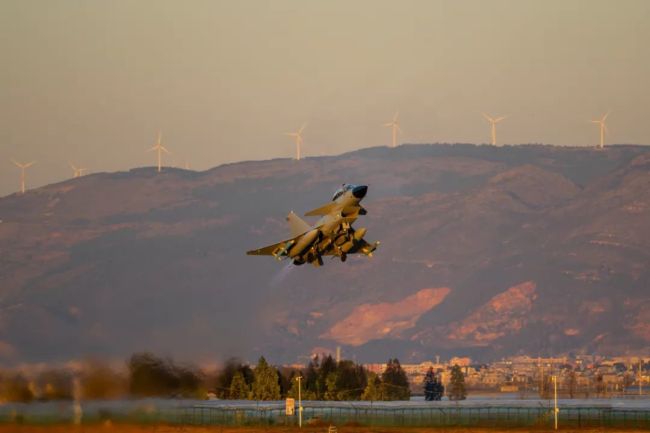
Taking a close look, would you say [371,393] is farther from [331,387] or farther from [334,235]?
[334,235]

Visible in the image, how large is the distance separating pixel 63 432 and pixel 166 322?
749 inches

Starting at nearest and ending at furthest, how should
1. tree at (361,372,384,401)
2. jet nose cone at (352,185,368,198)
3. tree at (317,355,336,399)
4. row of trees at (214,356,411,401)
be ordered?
jet nose cone at (352,185,368,198) < row of trees at (214,356,411,401) < tree at (317,355,336,399) < tree at (361,372,384,401)

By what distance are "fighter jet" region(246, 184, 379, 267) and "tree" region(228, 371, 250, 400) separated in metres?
28.8

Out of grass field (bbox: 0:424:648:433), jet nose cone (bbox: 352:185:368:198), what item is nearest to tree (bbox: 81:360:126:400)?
grass field (bbox: 0:424:648:433)

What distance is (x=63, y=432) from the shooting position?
10150 cm

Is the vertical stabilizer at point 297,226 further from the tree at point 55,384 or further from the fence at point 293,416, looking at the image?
the tree at point 55,384

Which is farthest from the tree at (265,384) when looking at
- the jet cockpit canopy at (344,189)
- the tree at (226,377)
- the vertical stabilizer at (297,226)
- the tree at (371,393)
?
the jet cockpit canopy at (344,189)

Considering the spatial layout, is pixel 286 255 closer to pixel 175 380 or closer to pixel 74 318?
pixel 175 380

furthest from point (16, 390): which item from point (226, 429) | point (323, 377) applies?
point (323, 377)

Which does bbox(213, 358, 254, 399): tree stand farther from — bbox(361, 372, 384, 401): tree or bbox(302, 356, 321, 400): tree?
bbox(361, 372, 384, 401): tree

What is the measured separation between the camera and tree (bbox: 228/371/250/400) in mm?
139500

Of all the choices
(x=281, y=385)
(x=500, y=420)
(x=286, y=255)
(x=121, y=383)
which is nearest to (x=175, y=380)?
(x=121, y=383)

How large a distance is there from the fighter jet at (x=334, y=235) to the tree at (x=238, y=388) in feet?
94.4

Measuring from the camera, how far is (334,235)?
10369 cm
